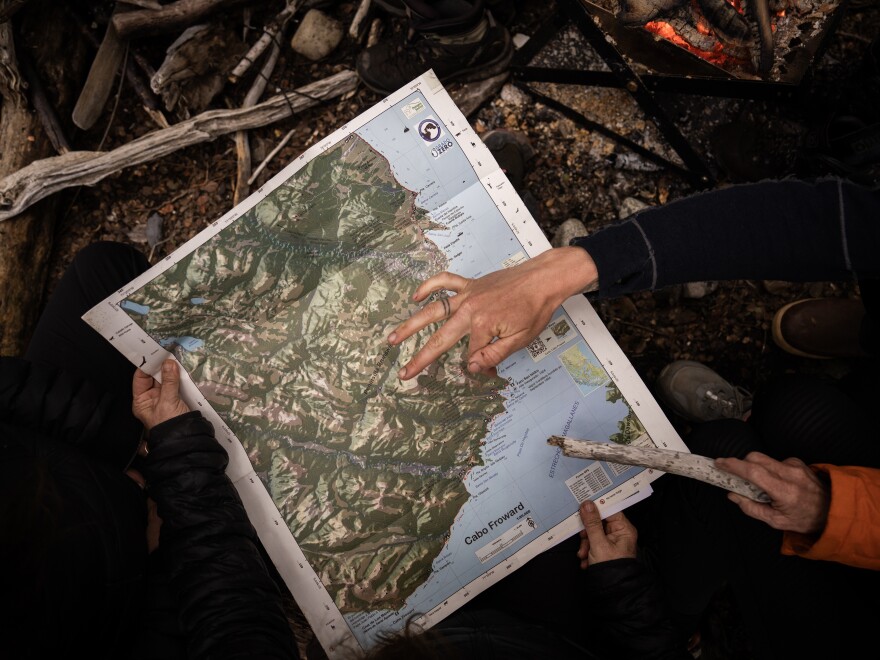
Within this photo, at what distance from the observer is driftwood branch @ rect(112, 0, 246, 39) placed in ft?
5.33

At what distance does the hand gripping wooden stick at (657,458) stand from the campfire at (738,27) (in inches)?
35.2

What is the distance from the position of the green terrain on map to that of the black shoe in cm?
47

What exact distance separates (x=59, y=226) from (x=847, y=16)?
277 cm

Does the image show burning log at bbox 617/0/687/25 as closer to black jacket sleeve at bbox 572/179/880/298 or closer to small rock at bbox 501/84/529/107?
black jacket sleeve at bbox 572/179/880/298

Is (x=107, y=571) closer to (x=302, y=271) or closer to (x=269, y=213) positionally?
(x=302, y=271)

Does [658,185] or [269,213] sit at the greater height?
[269,213]

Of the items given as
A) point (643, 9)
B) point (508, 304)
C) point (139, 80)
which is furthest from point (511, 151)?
point (139, 80)

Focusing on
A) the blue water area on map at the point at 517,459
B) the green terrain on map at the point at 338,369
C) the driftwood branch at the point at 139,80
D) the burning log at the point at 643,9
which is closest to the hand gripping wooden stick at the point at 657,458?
the blue water area on map at the point at 517,459

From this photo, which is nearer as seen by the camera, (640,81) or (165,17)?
(640,81)

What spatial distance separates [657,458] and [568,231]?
815mm

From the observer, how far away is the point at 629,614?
1.17m

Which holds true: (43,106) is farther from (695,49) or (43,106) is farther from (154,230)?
(695,49)

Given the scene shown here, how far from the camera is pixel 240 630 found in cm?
104

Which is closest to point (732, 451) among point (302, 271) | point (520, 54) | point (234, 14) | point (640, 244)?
point (640, 244)
